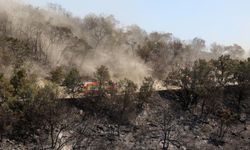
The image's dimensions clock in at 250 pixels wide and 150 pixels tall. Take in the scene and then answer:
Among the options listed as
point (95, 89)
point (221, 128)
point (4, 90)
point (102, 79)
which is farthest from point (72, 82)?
point (221, 128)

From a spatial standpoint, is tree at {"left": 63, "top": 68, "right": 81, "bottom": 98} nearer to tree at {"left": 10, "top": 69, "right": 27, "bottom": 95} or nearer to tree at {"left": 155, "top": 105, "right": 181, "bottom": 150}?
tree at {"left": 10, "top": 69, "right": 27, "bottom": 95}

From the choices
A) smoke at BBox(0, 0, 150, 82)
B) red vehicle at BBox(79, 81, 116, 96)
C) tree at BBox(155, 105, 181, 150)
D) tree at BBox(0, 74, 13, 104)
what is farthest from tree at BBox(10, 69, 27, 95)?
smoke at BBox(0, 0, 150, 82)

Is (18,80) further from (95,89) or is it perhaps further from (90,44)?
(90,44)

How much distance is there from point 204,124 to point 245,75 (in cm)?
949

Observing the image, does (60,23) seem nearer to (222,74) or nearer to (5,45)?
(5,45)

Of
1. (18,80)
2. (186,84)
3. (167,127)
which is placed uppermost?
(186,84)

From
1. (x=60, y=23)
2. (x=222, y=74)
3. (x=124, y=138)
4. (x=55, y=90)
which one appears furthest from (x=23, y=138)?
(x=60, y=23)

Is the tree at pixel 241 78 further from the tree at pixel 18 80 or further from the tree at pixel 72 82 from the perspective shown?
the tree at pixel 18 80

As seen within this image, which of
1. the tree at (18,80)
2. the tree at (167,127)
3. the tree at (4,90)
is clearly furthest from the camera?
the tree at (167,127)

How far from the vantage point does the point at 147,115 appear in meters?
49.3

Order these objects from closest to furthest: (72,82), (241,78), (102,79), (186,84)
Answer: (72,82) → (102,79) → (186,84) → (241,78)

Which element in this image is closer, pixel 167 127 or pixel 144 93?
pixel 167 127

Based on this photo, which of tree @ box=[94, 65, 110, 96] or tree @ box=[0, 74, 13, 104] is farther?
tree @ box=[94, 65, 110, 96]

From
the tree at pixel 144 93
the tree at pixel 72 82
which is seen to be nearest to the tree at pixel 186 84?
the tree at pixel 144 93
